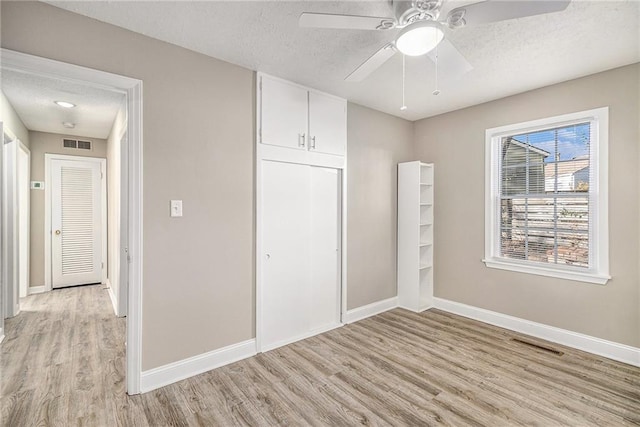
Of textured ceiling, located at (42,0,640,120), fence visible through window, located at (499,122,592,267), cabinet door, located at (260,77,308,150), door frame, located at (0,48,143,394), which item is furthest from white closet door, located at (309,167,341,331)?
fence visible through window, located at (499,122,592,267)

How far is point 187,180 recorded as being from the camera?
98.0 inches

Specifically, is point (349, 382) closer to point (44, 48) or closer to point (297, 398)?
point (297, 398)

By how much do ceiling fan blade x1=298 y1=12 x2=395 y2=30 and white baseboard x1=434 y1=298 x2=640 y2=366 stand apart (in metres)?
3.34

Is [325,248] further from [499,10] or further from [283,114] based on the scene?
[499,10]

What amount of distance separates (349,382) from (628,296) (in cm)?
262

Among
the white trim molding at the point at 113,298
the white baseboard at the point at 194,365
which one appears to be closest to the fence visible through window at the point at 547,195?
the white baseboard at the point at 194,365

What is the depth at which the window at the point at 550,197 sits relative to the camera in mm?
2906

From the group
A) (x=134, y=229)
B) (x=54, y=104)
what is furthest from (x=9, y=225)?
(x=134, y=229)

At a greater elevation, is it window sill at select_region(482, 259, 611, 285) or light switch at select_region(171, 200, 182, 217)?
light switch at select_region(171, 200, 182, 217)

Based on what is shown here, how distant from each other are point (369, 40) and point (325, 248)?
211cm

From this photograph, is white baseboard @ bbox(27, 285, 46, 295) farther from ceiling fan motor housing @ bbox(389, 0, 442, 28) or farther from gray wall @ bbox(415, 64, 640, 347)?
ceiling fan motor housing @ bbox(389, 0, 442, 28)

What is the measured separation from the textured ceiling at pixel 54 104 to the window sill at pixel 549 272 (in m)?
4.64

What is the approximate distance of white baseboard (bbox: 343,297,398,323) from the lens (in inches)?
145

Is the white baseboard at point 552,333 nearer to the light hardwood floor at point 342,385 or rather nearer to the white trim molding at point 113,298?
the light hardwood floor at point 342,385
